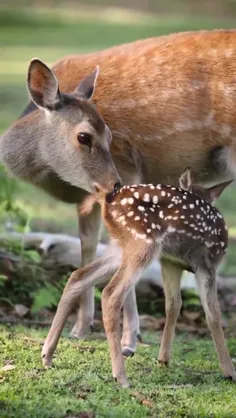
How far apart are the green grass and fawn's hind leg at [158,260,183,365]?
9 centimetres

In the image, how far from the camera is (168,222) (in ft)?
20.3

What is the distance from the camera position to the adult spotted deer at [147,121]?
7520mm

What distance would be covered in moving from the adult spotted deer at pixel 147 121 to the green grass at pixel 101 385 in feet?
2.21

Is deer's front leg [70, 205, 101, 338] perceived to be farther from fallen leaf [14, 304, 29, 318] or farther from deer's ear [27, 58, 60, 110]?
deer's ear [27, 58, 60, 110]

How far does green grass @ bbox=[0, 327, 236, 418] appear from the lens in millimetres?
5520

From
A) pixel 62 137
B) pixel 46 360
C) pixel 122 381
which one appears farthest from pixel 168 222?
pixel 62 137

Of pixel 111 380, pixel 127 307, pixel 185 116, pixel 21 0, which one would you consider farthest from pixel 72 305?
pixel 21 0

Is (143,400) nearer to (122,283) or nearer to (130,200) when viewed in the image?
(122,283)

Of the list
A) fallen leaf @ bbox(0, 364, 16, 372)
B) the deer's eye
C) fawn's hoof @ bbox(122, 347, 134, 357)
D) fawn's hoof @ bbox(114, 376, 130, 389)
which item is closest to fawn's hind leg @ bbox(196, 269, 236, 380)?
fawn's hoof @ bbox(114, 376, 130, 389)

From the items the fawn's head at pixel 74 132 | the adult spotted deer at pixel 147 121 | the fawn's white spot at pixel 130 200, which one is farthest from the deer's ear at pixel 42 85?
the fawn's white spot at pixel 130 200

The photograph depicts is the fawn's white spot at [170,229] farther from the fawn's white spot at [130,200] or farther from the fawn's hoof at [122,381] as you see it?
the fawn's hoof at [122,381]

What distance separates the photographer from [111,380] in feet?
19.8

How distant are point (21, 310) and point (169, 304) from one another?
6.07ft

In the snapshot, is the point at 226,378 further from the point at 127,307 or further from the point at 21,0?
the point at 21,0
